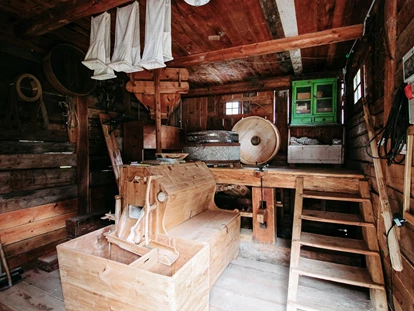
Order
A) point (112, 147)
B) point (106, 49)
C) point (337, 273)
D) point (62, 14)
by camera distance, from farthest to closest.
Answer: point (112, 147) < point (106, 49) < point (62, 14) < point (337, 273)

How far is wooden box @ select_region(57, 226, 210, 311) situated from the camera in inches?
57.8

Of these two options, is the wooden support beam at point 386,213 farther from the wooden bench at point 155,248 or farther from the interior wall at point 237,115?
the interior wall at point 237,115

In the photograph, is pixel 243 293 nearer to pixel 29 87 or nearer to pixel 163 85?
pixel 163 85

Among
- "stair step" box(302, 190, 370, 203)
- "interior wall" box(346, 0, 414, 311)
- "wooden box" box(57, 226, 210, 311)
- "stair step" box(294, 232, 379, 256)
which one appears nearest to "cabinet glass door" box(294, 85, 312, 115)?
"interior wall" box(346, 0, 414, 311)

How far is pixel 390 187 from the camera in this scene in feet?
6.57

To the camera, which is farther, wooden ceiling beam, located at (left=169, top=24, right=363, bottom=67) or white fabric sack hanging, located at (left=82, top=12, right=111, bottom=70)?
wooden ceiling beam, located at (left=169, top=24, right=363, bottom=67)

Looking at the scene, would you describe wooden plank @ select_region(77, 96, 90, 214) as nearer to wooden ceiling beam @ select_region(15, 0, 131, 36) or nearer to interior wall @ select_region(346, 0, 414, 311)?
wooden ceiling beam @ select_region(15, 0, 131, 36)

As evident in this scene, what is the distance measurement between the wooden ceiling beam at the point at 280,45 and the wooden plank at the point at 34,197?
9.10 feet

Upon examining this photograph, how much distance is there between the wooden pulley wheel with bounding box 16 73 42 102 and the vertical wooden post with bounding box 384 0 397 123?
4.01 m

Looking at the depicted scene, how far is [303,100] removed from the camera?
4492 mm

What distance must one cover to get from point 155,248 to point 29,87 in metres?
2.80

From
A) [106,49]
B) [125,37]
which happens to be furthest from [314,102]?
[106,49]

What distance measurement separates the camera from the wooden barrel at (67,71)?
314 cm

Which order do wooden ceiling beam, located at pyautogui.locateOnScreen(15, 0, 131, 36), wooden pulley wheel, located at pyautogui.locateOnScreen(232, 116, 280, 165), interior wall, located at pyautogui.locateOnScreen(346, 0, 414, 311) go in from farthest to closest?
wooden pulley wheel, located at pyautogui.locateOnScreen(232, 116, 280, 165)
wooden ceiling beam, located at pyautogui.locateOnScreen(15, 0, 131, 36)
interior wall, located at pyautogui.locateOnScreen(346, 0, 414, 311)
